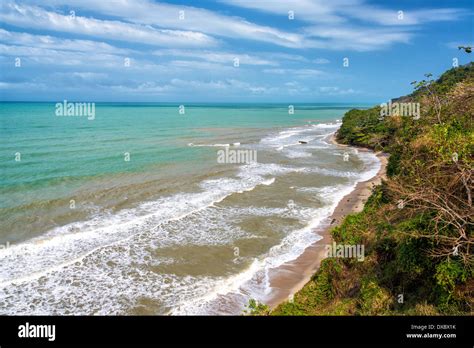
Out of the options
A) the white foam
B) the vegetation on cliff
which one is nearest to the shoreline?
the white foam

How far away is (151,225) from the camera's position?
752 inches

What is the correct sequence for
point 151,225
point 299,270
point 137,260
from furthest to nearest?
point 151,225 → point 137,260 → point 299,270

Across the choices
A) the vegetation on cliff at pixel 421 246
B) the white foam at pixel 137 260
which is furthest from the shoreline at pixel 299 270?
the vegetation on cliff at pixel 421 246

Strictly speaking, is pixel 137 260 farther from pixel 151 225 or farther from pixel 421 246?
pixel 421 246

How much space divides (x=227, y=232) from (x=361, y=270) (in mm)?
7756

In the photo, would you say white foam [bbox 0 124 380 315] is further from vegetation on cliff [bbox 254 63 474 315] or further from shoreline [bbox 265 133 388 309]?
vegetation on cliff [bbox 254 63 474 315]

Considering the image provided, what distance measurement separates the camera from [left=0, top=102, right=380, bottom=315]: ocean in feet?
42.6

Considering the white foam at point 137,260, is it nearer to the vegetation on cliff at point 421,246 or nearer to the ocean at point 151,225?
the ocean at point 151,225

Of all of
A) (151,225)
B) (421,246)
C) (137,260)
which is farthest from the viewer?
(151,225)

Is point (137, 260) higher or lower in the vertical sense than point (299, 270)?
higher

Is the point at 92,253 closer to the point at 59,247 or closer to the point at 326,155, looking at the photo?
the point at 59,247

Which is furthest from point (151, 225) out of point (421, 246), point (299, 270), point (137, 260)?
point (421, 246)

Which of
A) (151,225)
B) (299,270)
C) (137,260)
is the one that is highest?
(151,225)
